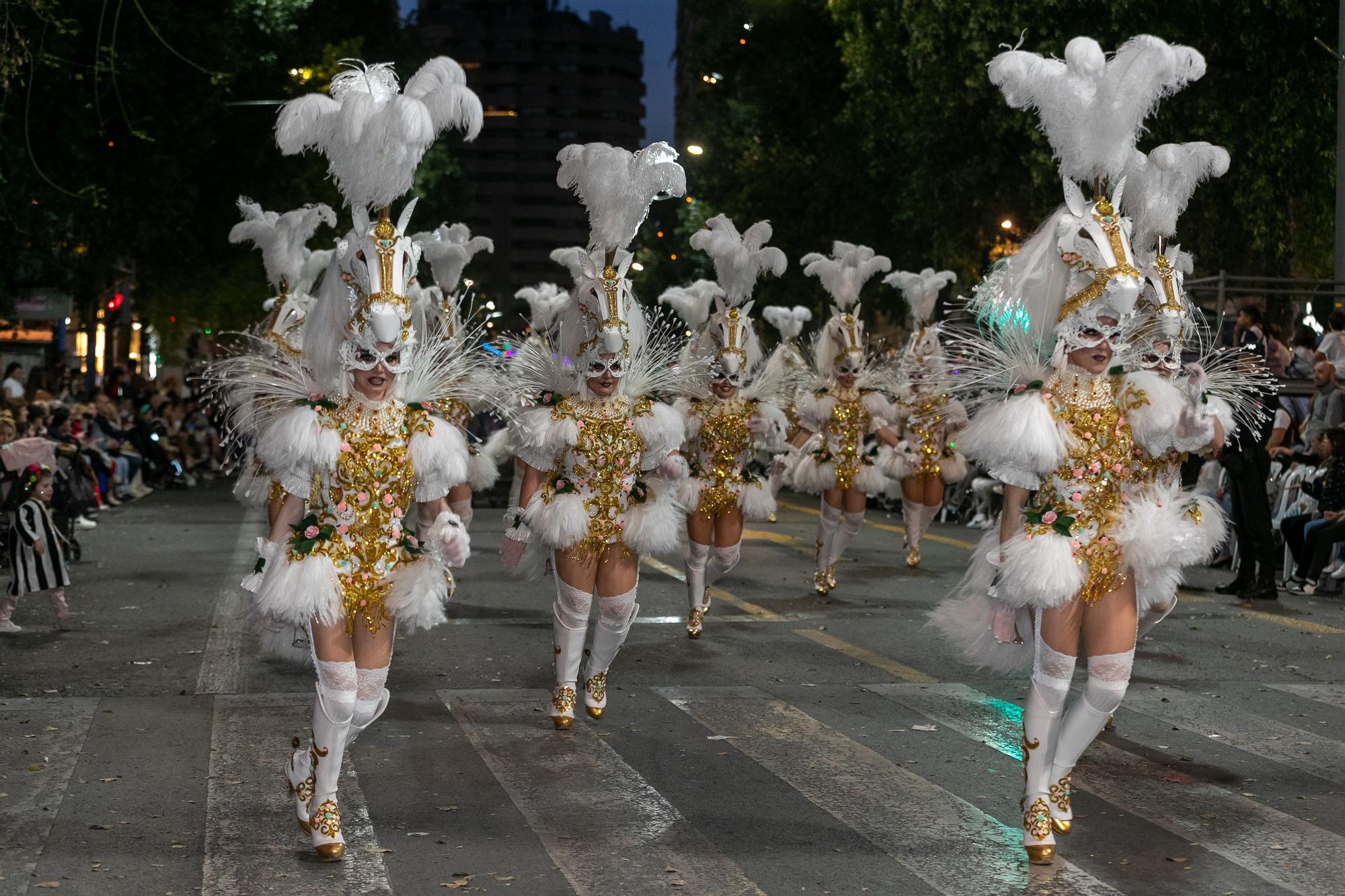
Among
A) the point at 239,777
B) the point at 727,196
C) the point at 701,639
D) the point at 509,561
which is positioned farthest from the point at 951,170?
the point at 239,777

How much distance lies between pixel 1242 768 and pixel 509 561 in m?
3.92

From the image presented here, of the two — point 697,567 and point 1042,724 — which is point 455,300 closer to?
point 697,567

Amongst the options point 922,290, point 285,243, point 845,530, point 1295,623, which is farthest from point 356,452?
point 922,290

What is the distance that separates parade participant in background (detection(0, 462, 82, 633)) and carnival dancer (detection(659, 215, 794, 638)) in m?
4.58

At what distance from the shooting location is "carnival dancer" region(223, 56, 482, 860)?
6.52 meters

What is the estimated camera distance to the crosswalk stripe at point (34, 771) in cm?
630

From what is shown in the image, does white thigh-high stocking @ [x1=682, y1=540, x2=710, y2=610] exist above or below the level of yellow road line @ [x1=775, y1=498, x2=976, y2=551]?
above

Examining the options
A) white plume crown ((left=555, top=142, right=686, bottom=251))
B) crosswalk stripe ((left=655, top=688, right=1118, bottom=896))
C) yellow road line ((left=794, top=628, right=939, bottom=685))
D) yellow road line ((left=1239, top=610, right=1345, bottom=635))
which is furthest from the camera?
yellow road line ((left=1239, top=610, right=1345, bottom=635))

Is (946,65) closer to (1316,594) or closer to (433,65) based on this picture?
(1316,594)

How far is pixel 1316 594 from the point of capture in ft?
49.4

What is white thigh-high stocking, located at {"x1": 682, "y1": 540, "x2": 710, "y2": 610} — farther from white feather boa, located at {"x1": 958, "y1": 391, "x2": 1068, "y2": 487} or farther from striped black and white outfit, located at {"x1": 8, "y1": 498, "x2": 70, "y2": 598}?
white feather boa, located at {"x1": 958, "y1": 391, "x2": 1068, "y2": 487}

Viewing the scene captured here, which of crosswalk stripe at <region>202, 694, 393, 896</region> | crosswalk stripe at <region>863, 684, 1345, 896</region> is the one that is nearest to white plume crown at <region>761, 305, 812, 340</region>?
crosswalk stripe at <region>863, 684, 1345, 896</region>

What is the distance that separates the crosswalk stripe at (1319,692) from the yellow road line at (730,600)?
403cm

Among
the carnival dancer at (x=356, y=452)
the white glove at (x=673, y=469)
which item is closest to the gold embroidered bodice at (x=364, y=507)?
the carnival dancer at (x=356, y=452)
